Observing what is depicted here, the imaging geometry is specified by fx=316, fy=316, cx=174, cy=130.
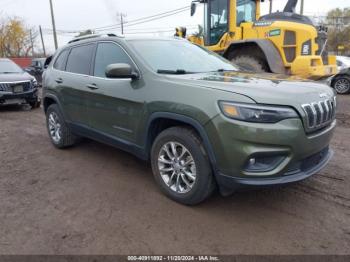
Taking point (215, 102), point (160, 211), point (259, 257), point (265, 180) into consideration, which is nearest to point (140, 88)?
point (215, 102)

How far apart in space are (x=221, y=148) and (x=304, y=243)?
109 centimetres

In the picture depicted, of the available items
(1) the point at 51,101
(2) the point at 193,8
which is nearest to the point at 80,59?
(1) the point at 51,101

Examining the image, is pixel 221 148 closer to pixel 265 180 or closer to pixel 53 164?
pixel 265 180

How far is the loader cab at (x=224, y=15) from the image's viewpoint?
8.69 meters

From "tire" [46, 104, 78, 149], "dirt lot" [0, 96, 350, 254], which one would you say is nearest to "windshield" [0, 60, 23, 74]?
"tire" [46, 104, 78, 149]

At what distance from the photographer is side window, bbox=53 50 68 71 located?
534 centimetres

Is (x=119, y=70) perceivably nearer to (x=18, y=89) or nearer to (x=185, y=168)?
(x=185, y=168)

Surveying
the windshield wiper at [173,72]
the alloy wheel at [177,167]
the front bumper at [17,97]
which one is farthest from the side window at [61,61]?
the front bumper at [17,97]

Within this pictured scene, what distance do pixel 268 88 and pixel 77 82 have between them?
9.68 feet

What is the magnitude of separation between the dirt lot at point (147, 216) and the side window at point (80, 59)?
57.1 inches

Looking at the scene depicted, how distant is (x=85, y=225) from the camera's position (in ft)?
10.2

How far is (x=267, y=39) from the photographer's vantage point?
7926 mm

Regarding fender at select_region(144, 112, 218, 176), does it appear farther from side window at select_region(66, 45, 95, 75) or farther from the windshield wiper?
side window at select_region(66, 45, 95, 75)

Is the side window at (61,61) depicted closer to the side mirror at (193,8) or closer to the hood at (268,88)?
the hood at (268,88)
